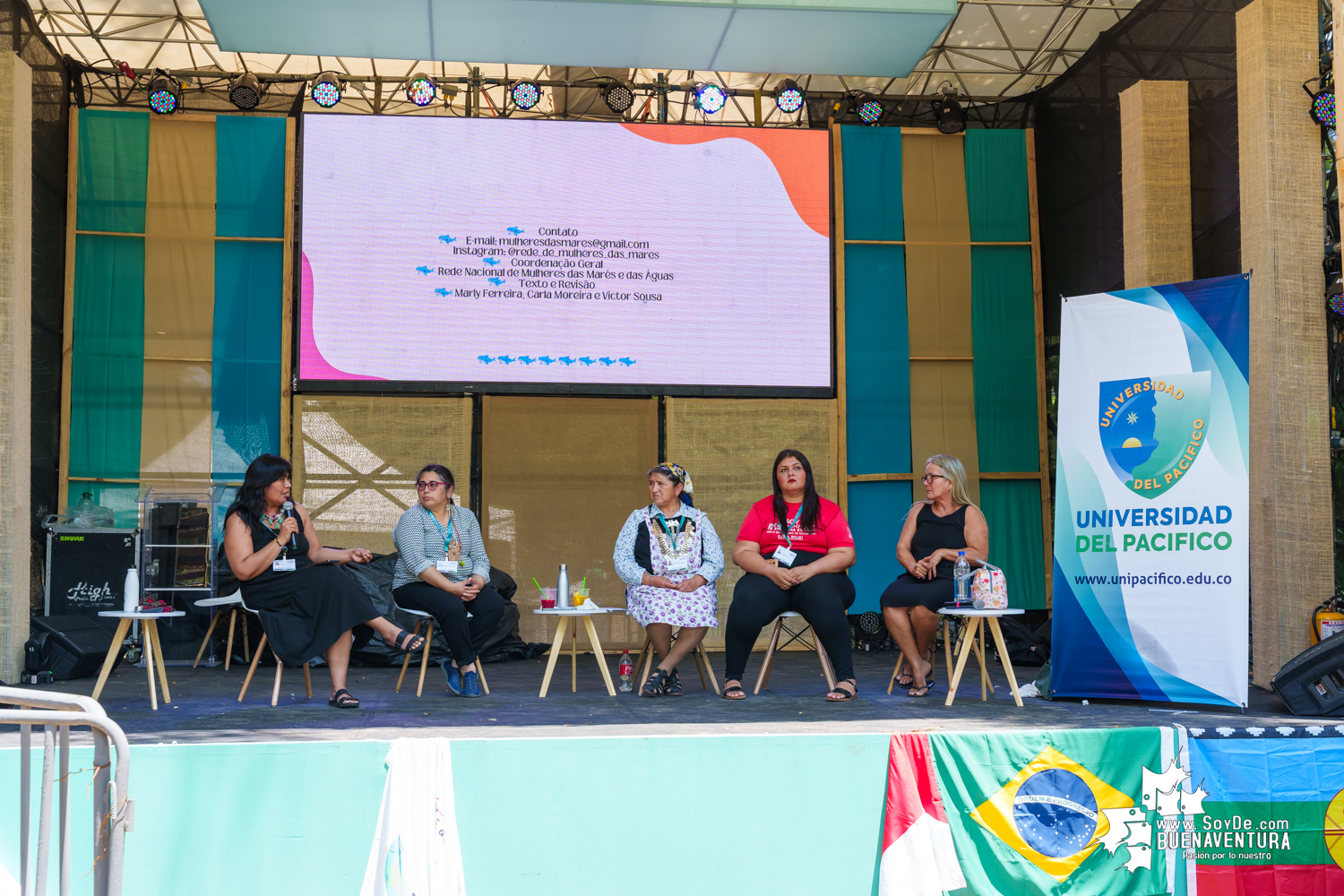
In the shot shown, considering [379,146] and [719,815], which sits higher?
[379,146]

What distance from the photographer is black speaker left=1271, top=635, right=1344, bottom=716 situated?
404 cm

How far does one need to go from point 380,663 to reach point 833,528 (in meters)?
3.08

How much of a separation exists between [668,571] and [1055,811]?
7.55ft

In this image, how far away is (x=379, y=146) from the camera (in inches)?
282

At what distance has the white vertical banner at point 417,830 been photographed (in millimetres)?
2609

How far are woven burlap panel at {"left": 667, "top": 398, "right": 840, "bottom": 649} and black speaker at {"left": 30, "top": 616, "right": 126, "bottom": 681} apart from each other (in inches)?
146

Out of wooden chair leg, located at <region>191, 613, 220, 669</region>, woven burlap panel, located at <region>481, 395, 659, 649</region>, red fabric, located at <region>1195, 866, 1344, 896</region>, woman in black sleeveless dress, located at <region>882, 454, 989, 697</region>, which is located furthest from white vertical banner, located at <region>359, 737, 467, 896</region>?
woven burlap panel, located at <region>481, 395, 659, 649</region>

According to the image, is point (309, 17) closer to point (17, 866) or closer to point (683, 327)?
point (683, 327)

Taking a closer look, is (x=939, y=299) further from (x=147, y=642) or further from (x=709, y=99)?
(x=147, y=642)

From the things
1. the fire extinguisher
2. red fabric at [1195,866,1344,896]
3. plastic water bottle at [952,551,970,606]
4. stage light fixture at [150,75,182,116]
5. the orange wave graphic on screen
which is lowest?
red fabric at [1195,866,1344,896]

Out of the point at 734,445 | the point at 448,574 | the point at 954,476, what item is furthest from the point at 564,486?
the point at 954,476

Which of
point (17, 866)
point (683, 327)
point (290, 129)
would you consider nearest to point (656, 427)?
point (683, 327)

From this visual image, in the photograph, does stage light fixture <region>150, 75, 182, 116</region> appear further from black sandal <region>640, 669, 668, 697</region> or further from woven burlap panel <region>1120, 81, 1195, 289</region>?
woven burlap panel <region>1120, 81, 1195, 289</region>

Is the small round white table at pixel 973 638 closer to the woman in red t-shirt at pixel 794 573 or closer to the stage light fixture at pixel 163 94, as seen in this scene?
the woman in red t-shirt at pixel 794 573
